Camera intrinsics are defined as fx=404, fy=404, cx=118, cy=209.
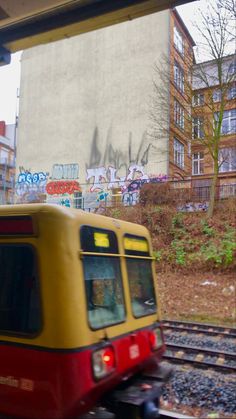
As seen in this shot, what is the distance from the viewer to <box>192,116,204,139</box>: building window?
63.7 feet

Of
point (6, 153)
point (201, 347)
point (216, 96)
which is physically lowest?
point (201, 347)

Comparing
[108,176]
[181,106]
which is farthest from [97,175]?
[181,106]

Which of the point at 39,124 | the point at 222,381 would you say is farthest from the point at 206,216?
the point at 39,124

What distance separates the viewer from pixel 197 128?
19.7 meters

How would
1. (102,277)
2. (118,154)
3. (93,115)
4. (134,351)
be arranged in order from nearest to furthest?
1. (102,277)
2. (134,351)
3. (118,154)
4. (93,115)

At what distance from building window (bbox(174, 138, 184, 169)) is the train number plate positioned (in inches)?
775

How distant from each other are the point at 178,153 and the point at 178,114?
4147 millimetres

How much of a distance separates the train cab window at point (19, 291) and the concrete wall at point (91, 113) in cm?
2530

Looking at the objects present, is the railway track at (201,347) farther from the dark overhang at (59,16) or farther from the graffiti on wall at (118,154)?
the graffiti on wall at (118,154)

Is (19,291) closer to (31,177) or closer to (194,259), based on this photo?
(194,259)

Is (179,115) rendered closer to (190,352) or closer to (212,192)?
(212,192)

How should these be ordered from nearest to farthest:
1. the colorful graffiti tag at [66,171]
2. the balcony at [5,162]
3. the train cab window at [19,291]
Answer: the train cab window at [19,291]
the colorful graffiti tag at [66,171]
the balcony at [5,162]

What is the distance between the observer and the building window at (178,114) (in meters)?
20.7

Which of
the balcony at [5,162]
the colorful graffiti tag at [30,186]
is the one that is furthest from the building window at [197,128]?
the balcony at [5,162]
